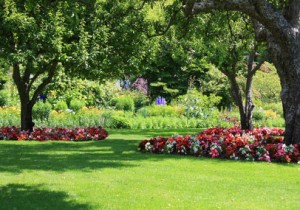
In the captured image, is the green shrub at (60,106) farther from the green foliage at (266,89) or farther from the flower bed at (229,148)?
the green foliage at (266,89)

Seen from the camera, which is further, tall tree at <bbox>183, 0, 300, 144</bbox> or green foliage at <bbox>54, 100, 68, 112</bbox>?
green foliage at <bbox>54, 100, 68, 112</bbox>

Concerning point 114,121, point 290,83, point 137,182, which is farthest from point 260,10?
point 114,121

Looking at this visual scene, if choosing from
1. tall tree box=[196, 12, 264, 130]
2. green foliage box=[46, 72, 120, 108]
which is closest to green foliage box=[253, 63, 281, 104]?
green foliage box=[46, 72, 120, 108]

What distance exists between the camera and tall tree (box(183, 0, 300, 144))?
9.55 meters

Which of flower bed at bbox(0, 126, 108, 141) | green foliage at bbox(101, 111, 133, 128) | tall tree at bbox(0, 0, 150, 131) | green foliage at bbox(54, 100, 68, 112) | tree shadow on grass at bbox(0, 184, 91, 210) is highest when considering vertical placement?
tall tree at bbox(0, 0, 150, 131)

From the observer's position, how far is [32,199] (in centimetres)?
621

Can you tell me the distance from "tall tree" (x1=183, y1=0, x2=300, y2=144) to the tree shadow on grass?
5.10m

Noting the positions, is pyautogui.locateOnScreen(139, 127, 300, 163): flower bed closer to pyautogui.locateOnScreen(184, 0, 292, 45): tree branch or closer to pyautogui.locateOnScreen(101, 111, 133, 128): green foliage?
pyautogui.locateOnScreen(184, 0, 292, 45): tree branch

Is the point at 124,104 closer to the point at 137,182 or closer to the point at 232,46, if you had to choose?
the point at 232,46

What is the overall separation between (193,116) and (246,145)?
1125 cm

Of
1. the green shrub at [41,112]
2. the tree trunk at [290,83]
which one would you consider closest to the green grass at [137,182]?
the tree trunk at [290,83]

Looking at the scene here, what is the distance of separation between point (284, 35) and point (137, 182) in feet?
15.0

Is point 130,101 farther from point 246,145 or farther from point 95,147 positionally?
point 246,145

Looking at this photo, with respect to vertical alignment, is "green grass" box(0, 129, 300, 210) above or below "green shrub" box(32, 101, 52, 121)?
below
